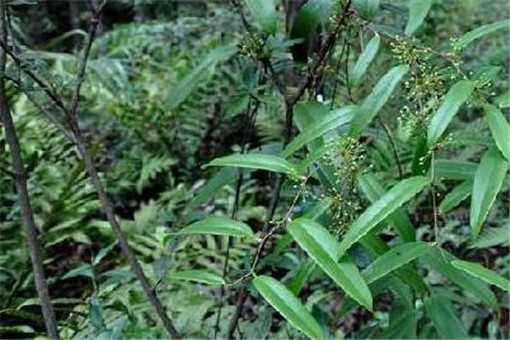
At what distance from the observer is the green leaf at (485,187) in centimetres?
Result: 65

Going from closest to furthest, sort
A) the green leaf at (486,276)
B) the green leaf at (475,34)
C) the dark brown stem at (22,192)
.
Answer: the green leaf at (486,276)
the green leaf at (475,34)
the dark brown stem at (22,192)

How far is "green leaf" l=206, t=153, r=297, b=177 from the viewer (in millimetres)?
739

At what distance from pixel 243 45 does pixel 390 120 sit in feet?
5.14

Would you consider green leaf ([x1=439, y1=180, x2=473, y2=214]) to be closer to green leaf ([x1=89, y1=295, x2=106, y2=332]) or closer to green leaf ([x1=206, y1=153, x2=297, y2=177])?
green leaf ([x1=206, y1=153, x2=297, y2=177])

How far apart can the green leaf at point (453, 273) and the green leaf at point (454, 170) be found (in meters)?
0.09

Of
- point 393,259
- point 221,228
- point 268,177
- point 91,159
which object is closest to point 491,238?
point 393,259

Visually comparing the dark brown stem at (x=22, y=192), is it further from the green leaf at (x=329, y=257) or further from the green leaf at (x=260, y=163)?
the green leaf at (x=329, y=257)

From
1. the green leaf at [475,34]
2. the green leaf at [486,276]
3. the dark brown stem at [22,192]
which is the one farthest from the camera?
Answer: the dark brown stem at [22,192]

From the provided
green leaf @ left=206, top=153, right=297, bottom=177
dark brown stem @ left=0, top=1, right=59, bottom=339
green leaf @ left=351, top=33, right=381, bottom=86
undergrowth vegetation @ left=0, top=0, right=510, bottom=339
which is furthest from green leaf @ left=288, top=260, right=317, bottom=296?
dark brown stem @ left=0, top=1, right=59, bottom=339

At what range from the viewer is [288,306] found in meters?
0.65

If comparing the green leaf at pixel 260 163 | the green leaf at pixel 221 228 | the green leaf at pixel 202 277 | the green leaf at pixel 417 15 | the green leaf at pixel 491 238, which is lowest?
the green leaf at pixel 491 238

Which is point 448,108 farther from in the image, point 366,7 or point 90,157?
point 90,157

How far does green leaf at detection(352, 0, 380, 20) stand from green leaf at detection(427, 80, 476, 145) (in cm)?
17

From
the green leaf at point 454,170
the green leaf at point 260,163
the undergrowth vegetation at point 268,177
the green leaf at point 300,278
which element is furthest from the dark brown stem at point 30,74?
the green leaf at point 454,170
